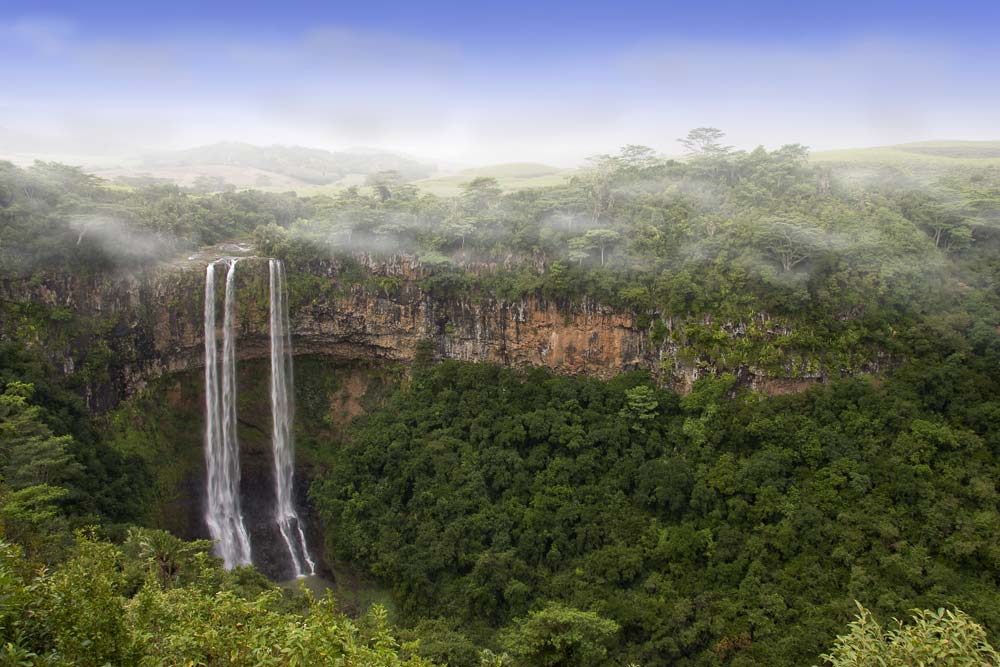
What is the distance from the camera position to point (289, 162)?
255 feet

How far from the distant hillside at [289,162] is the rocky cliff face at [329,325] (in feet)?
131

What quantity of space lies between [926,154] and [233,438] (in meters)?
49.7

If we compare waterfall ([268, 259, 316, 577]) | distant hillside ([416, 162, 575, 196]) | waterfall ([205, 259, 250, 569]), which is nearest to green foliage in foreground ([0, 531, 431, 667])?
waterfall ([205, 259, 250, 569])

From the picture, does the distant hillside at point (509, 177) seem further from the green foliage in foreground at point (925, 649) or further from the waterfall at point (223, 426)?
the green foliage in foreground at point (925, 649)

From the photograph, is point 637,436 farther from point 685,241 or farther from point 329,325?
point 329,325

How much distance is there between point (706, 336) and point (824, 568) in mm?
9177

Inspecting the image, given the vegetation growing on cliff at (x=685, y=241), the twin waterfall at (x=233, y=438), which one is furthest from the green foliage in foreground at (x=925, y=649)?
the twin waterfall at (x=233, y=438)

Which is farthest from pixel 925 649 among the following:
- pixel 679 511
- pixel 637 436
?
pixel 637 436

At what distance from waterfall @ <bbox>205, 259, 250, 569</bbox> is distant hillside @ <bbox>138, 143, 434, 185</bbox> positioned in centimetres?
4157

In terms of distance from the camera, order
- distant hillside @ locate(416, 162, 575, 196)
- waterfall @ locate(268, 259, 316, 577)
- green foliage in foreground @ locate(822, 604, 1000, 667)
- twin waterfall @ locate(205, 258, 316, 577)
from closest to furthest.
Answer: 1. green foliage in foreground @ locate(822, 604, 1000, 667)
2. twin waterfall @ locate(205, 258, 316, 577)
3. waterfall @ locate(268, 259, 316, 577)
4. distant hillside @ locate(416, 162, 575, 196)

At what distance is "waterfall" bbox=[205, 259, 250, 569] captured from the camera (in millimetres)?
27203

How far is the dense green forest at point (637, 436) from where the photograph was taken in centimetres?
1778

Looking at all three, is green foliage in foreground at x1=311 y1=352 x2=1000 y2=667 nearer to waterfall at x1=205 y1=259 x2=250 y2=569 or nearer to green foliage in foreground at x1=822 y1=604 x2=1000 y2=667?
waterfall at x1=205 y1=259 x2=250 y2=569

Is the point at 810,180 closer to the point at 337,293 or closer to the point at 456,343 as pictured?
the point at 456,343
